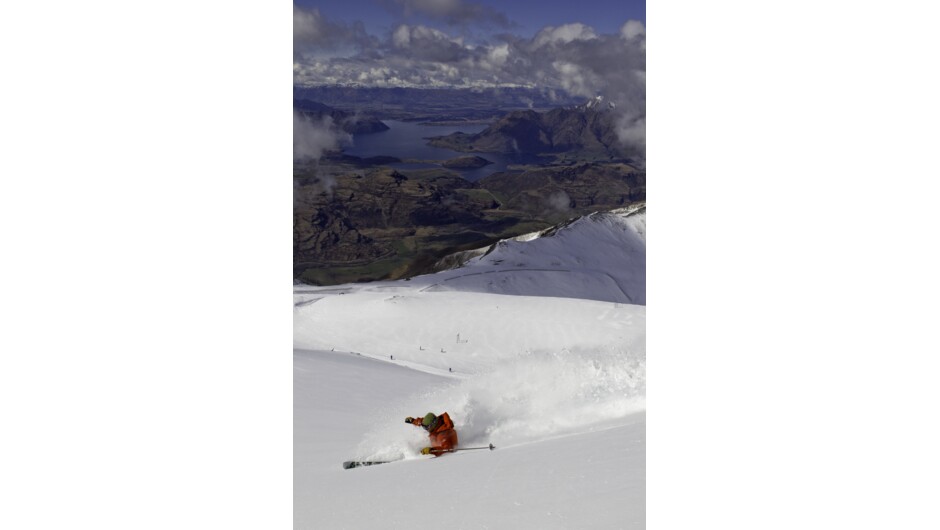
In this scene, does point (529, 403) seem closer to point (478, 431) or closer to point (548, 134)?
point (478, 431)

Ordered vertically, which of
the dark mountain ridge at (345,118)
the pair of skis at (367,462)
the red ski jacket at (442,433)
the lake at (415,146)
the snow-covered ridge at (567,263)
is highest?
the dark mountain ridge at (345,118)

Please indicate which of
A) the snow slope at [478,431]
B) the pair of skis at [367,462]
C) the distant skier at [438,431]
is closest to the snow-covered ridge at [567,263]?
the snow slope at [478,431]

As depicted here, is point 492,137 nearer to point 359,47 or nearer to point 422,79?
point 422,79

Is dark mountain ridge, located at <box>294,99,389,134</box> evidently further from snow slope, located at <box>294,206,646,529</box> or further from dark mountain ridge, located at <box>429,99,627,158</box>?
snow slope, located at <box>294,206,646,529</box>

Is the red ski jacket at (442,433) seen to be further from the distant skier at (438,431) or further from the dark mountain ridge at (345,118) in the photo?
the dark mountain ridge at (345,118)
